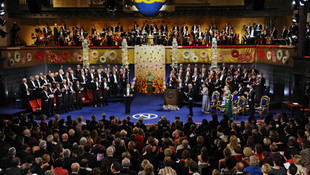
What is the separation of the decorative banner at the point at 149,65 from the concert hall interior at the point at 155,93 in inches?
2.8

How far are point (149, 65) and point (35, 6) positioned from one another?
34.0 feet

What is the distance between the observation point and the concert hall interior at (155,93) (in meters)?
7.44

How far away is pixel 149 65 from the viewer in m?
22.6

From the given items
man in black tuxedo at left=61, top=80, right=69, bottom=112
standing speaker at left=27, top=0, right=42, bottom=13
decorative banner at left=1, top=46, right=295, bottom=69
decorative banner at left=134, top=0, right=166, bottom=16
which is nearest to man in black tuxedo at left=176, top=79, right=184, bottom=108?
decorative banner at left=134, top=0, right=166, bottom=16

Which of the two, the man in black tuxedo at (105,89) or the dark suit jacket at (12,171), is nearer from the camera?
the dark suit jacket at (12,171)

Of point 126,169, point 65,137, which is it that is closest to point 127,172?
point 126,169

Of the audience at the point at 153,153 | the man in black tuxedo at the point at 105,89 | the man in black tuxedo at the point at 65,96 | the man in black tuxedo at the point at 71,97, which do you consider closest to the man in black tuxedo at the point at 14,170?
the audience at the point at 153,153

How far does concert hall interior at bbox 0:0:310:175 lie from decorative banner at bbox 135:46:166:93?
7cm

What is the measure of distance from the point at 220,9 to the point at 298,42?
8.87 m

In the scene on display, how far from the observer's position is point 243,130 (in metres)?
10.3

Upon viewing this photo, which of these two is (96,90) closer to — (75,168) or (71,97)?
(71,97)

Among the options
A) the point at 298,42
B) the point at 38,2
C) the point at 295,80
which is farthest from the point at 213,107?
the point at 38,2

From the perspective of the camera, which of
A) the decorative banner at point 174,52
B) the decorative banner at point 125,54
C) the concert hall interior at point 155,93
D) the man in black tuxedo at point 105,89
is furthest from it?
the decorative banner at point 174,52

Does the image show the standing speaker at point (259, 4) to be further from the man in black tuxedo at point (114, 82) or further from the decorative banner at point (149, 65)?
the man in black tuxedo at point (114, 82)
